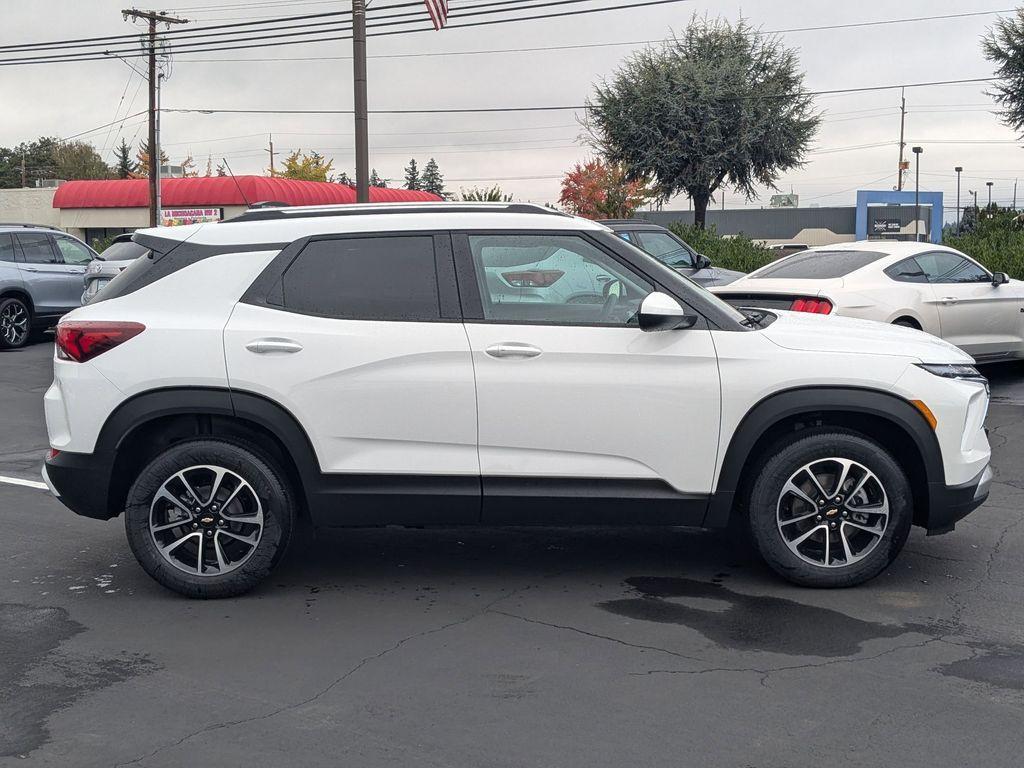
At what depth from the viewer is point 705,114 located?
1622 inches

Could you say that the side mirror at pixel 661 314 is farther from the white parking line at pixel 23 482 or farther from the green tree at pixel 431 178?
the green tree at pixel 431 178

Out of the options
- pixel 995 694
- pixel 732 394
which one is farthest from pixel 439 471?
pixel 995 694

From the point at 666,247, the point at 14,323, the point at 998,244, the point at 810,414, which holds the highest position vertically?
the point at 998,244

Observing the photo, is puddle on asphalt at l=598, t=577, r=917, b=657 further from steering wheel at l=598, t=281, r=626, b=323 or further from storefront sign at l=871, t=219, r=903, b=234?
storefront sign at l=871, t=219, r=903, b=234

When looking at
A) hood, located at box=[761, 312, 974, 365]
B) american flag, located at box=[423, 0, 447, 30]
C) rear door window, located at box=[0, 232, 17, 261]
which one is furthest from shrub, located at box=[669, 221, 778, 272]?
hood, located at box=[761, 312, 974, 365]

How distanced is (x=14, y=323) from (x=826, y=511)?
15.8 metres

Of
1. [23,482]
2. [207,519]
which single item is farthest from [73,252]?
[207,519]

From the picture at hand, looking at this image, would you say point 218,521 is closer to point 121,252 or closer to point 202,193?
point 121,252

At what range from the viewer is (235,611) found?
17.9 ft

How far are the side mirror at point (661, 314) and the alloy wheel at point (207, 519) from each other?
2011mm

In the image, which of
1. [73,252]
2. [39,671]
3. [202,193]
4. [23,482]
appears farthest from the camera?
[202,193]

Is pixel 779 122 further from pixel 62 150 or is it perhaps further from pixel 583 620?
pixel 62 150

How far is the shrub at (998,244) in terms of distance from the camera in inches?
689

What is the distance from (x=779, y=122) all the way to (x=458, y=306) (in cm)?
3921
